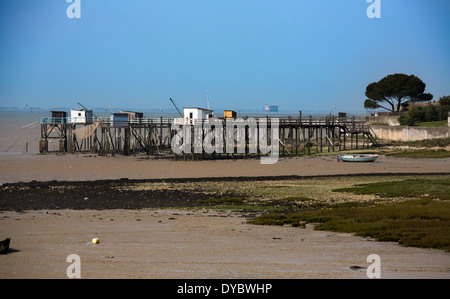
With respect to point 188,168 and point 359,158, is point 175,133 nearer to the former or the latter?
point 188,168

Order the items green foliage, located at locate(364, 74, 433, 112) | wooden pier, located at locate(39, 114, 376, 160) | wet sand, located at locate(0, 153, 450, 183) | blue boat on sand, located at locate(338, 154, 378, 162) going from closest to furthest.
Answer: wet sand, located at locate(0, 153, 450, 183)
blue boat on sand, located at locate(338, 154, 378, 162)
wooden pier, located at locate(39, 114, 376, 160)
green foliage, located at locate(364, 74, 433, 112)

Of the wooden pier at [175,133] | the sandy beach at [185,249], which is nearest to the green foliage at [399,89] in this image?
the wooden pier at [175,133]

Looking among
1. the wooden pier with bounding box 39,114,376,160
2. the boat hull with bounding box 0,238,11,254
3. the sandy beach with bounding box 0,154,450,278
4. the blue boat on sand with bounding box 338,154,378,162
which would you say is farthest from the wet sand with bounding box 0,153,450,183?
the boat hull with bounding box 0,238,11,254

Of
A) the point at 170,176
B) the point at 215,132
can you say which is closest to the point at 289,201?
the point at 170,176

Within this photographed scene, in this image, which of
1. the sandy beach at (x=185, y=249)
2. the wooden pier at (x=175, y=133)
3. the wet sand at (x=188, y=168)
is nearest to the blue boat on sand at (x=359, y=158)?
the wet sand at (x=188, y=168)

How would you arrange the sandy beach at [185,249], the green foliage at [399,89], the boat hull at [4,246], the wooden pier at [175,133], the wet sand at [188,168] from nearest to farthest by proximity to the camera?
the sandy beach at [185,249], the boat hull at [4,246], the wet sand at [188,168], the wooden pier at [175,133], the green foliage at [399,89]

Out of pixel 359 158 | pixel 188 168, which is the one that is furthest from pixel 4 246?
pixel 359 158

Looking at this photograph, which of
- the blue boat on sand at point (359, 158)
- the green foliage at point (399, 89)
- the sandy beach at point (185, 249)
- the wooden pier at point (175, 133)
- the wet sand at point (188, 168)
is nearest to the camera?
the sandy beach at point (185, 249)

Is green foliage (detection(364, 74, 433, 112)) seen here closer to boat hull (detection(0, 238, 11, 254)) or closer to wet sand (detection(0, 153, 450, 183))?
wet sand (detection(0, 153, 450, 183))

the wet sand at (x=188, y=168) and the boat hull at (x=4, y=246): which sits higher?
the boat hull at (x=4, y=246)

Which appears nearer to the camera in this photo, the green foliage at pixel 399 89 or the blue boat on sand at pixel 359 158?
the blue boat on sand at pixel 359 158

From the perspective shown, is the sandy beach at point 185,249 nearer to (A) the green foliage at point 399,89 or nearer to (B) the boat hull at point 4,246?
(B) the boat hull at point 4,246

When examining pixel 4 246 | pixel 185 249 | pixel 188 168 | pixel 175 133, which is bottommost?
pixel 188 168

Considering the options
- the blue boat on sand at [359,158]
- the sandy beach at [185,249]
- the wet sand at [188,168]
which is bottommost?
the wet sand at [188,168]
